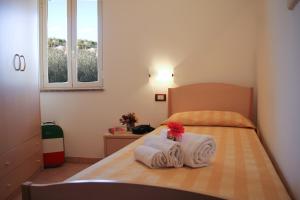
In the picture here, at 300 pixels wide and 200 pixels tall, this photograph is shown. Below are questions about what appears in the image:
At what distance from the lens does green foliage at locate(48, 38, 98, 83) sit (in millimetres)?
3873

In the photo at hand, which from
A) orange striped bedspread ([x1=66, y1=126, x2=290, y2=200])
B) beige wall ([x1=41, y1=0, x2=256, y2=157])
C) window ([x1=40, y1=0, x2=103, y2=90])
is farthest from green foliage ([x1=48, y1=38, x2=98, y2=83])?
orange striped bedspread ([x1=66, y1=126, x2=290, y2=200])

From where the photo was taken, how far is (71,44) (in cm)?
389

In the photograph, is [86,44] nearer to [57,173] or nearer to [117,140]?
[117,140]

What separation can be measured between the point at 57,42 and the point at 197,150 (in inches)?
117

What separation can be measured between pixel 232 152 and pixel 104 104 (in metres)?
2.20

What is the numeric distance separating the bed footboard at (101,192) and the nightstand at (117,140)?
78.4 inches

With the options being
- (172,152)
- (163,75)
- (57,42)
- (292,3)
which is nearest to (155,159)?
(172,152)

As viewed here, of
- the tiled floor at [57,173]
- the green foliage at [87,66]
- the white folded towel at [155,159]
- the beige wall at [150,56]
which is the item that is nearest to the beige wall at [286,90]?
the white folded towel at [155,159]

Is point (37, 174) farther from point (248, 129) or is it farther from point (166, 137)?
point (248, 129)

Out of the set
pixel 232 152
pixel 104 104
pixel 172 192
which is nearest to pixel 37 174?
pixel 104 104

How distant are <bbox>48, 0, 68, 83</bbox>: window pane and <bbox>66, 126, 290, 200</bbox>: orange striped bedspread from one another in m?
2.31

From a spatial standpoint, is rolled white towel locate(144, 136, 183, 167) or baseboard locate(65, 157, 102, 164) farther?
baseboard locate(65, 157, 102, 164)

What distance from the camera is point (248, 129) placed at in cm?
283

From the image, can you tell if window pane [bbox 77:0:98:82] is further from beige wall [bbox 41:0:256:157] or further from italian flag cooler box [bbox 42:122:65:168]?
italian flag cooler box [bbox 42:122:65:168]
